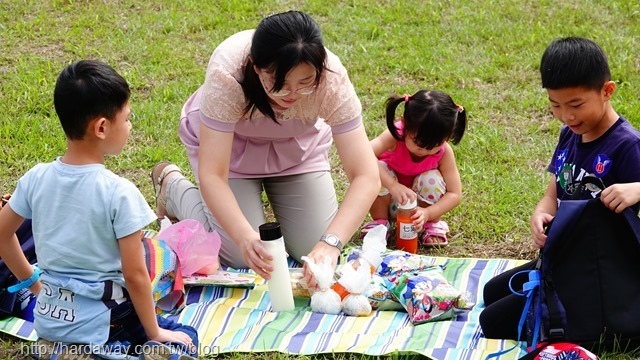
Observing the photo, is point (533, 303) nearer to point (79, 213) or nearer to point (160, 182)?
point (79, 213)

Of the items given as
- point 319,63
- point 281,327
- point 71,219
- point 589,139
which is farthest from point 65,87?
point 589,139

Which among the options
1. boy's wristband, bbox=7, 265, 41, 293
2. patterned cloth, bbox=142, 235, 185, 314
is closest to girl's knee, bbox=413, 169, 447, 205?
patterned cloth, bbox=142, 235, 185, 314

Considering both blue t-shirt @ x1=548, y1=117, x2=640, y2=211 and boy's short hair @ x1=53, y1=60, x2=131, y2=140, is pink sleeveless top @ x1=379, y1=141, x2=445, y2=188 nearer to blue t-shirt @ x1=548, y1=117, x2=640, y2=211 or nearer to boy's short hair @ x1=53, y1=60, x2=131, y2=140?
blue t-shirt @ x1=548, y1=117, x2=640, y2=211

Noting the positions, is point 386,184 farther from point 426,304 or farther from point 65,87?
point 65,87

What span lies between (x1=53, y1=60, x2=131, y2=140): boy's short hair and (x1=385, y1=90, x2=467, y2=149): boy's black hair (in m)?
1.73

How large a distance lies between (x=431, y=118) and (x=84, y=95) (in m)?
1.85

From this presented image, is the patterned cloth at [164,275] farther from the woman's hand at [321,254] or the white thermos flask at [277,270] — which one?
the woman's hand at [321,254]

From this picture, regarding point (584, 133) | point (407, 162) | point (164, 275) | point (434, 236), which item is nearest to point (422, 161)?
point (407, 162)

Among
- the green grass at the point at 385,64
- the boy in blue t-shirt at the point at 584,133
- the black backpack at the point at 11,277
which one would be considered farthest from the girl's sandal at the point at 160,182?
the boy in blue t-shirt at the point at 584,133

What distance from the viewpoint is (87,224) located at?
284cm

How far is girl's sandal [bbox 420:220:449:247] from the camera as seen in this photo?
14.2 ft

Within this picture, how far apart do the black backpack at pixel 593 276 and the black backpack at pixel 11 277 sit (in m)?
1.99

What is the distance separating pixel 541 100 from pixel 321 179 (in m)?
2.18

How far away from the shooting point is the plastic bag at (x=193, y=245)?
3879 millimetres
